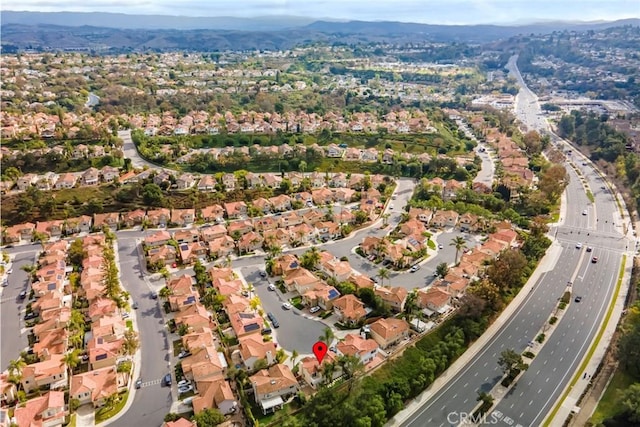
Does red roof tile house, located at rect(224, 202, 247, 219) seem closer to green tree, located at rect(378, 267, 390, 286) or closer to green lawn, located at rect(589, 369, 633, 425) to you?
green tree, located at rect(378, 267, 390, 286)

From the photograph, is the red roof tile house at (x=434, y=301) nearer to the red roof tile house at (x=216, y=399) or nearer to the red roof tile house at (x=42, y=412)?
the red roof tile house at (x=216, y=399)

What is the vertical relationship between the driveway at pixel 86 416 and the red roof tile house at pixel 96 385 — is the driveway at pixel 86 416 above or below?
below

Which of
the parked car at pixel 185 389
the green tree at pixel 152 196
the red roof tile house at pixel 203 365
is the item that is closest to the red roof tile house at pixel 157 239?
the green tree at pixel 152 196

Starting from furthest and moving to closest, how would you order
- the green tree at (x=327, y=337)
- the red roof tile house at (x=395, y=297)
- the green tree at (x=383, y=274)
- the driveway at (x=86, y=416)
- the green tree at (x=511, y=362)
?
1. the green tree at (x=383, y=274)
2. the red roof tile house at (x=395, y=297)
3. the green tree at (x=327, y=337)
4. the green tree at (x=511, y=362)
5. the driveway at (x=86, y=416)

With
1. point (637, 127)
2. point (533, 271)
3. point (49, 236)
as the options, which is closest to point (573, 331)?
point (533, 271)

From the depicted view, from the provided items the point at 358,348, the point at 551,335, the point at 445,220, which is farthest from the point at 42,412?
the point at 445,220

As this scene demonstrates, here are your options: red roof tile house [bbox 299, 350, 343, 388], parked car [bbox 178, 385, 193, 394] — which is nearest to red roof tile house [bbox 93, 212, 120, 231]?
parked car [bbox 178, 385, 193, 394]

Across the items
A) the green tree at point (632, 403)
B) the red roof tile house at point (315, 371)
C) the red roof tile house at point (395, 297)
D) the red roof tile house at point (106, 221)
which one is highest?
the green tree at point (632, 403)
